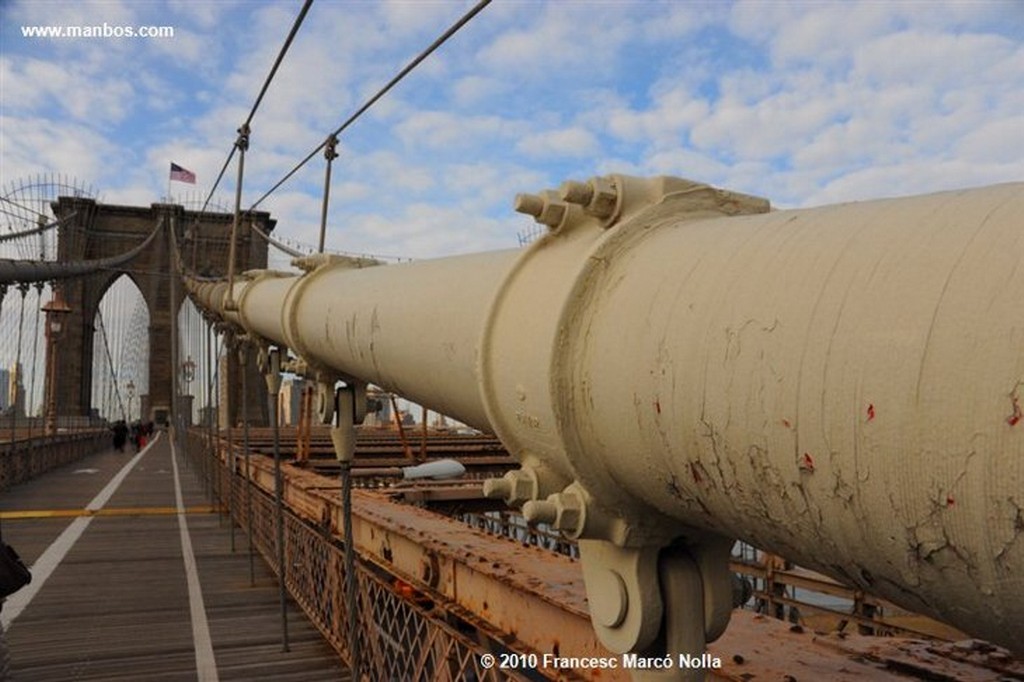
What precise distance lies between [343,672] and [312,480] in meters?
3.88

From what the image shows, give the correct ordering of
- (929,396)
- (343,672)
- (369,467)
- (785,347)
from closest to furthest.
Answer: (929,396) < (785,347) < (343,672) < (369,467)

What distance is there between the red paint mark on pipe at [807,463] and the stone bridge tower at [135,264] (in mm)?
57784

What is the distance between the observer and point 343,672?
612cm

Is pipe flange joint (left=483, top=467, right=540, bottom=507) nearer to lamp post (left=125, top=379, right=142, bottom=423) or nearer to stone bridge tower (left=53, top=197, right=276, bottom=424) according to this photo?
stone bridge tower (left=53, top=197, right=276, bottom=424)

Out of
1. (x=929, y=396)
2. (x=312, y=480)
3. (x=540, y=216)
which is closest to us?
(x=929, y=396)

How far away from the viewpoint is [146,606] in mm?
8148

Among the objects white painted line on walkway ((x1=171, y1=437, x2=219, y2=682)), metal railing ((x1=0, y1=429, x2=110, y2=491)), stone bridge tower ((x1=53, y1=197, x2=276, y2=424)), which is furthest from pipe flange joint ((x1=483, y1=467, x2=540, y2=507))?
stone bridge tower ((x1=53, y1=197, x2=276, y2=424))

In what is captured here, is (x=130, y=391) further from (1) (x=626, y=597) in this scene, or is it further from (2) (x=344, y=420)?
(1) (x=626, y=597)

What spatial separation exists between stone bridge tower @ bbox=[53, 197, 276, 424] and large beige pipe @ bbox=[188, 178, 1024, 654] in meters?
57.3

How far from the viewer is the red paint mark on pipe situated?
917 mm

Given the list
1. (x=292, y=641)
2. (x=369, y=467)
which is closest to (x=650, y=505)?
(x=292, y=641)

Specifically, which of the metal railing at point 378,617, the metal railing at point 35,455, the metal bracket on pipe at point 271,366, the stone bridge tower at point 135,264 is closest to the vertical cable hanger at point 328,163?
the metal bracket on pipe at point 271,366

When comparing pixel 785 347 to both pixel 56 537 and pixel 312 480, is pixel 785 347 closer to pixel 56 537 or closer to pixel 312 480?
pixel 312 480

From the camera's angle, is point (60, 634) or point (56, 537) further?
point (56, 537)
